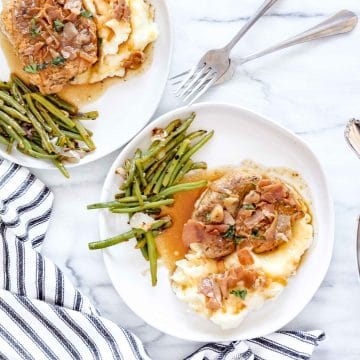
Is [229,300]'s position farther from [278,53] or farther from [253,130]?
[278,53]

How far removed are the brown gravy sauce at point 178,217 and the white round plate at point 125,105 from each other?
59cm

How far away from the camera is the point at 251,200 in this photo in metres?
5.37

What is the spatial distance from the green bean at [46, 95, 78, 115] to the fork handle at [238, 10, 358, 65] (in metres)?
1.29

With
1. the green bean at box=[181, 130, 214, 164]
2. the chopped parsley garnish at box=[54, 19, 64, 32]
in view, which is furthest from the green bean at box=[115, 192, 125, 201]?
the chopped parsley garnish at box=[54, 19, 64, 32]

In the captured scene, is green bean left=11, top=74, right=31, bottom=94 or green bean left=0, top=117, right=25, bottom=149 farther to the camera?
green bean left=11, top=74, right=31, bottom=94

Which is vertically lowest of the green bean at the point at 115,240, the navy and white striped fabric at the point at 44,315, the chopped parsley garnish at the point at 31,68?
the navy and white striped fabric at the point at 44,315

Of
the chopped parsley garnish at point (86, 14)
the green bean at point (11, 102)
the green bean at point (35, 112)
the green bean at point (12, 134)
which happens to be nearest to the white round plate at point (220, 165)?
the green bean at point (35, 112)

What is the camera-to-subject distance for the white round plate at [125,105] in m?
5.48

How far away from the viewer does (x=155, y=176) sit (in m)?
5.43

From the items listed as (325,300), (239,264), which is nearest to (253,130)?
(239,264)

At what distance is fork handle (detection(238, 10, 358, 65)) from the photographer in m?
5.37

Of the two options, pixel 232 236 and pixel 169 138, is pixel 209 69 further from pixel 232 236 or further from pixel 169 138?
pixel 232 236

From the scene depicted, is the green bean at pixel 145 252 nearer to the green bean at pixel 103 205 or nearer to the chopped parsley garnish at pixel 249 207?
the green bean at pixel 103 205

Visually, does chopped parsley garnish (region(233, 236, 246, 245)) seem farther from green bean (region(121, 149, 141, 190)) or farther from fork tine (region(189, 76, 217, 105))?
→ fork tine (region(189, 76, 217, 105))
